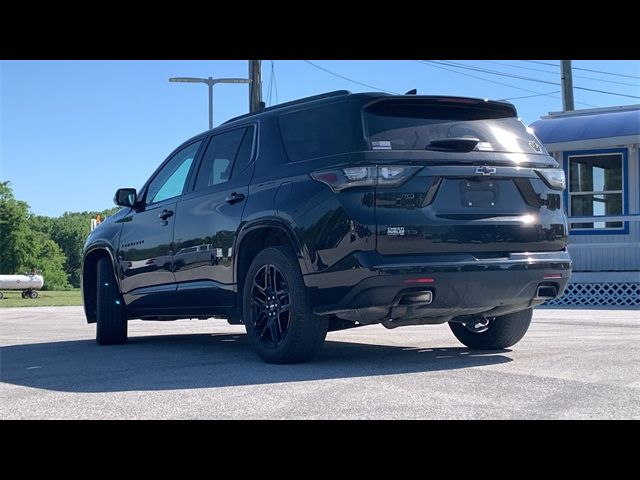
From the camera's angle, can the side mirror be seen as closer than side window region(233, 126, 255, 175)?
No

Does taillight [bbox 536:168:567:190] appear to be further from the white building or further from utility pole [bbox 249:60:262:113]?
utility pole [bbox 249:60:262:113]

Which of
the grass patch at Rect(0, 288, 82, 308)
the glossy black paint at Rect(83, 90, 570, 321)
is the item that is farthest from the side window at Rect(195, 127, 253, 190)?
the grass patch at Rect(0, 288, 82, 308)

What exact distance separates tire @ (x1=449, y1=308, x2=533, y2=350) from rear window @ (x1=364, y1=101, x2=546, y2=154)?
1.47 meters

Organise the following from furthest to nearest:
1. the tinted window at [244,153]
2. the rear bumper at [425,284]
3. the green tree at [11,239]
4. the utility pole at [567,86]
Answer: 1. the green tree at [11,239]
2. the utility pole at [567,86]
3. the tinted window at [244,153]
4. the rear bumper at [425,284]

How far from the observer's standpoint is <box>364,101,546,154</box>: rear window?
21.5 ft

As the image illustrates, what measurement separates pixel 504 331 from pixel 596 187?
12033 millimetres

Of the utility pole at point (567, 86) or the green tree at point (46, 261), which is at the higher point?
the utility pole at point (567, 86)

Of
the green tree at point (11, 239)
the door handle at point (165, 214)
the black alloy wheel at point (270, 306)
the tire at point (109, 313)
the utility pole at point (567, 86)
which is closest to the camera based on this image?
the black alloy wheel at point (270, 306)

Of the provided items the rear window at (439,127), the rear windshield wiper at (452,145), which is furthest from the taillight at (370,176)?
the rear windshield wiper at (452,145)

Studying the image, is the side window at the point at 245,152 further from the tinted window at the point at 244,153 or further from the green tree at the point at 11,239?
the green tree at the point at 11,239

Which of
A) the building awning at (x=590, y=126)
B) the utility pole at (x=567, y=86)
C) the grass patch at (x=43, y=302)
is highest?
the utility pole at (x=567, y=86)

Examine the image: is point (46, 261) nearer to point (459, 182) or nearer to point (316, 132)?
point (316, 132)

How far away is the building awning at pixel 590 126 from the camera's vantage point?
17.8 m

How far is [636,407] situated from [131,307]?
5.38 meters
